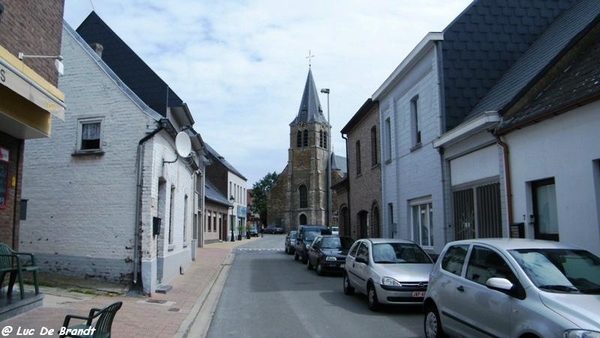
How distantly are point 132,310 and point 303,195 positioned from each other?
223 feet

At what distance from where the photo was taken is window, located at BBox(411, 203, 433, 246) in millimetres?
15880

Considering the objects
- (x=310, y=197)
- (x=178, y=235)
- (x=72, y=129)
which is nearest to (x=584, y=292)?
(x=72, y=129)

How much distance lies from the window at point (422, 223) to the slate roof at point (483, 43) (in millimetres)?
3163

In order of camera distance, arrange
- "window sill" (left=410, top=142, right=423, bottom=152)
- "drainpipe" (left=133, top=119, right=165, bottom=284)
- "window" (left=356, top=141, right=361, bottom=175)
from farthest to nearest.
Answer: "window" (left=356, top=141, right=361, bottom=175) < "window sill" (left=410, top=142, right=423, bottom=152) < "drainpipe" (left=133, top=119, right=165, bottom=284)

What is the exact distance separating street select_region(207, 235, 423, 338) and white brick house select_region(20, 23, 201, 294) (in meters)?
2.55

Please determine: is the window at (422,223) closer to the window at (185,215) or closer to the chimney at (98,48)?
the window at (185,215)

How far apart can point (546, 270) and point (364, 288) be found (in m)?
5.70

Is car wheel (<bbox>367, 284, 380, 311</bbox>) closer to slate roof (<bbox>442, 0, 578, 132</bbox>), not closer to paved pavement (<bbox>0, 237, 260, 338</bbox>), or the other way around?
paved pavement (<bbox>0, 237, 260, 338</bbox>)

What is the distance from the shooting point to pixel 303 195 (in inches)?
3059

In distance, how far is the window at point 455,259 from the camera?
691cm

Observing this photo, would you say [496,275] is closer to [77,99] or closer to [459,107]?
[459,107]

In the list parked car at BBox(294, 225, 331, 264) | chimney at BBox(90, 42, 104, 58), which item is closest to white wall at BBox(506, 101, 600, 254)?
chimney at BBox(90, 42, 104, 58)

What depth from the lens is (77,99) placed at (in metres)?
12.7

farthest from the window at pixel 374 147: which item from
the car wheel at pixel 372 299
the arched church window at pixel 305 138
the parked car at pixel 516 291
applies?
the arched church window at pixel 305 138
